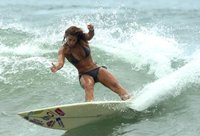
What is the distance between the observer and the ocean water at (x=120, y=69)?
10808 millimetres

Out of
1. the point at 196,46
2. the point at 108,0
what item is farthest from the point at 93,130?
the point at 108,0

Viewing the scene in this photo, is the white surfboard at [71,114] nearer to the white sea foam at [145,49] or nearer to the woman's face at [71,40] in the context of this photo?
the woman's face at [71,40]

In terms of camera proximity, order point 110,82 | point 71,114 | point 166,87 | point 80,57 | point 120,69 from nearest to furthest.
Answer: point 71,114 → point 80,57 → point 110,82 → point 166,87 → point 120,69

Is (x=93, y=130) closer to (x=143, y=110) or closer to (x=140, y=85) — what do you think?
(x=143, y=110)

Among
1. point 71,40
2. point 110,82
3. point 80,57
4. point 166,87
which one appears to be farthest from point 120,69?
point 71,40

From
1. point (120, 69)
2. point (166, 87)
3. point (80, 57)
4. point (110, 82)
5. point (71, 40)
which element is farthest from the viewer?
A: point (120, 69)

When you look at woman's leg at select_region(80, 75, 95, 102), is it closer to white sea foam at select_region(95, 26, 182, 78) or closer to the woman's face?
the woman's face

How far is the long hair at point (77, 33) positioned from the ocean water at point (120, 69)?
4.77 ft

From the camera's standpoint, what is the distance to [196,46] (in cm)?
1908

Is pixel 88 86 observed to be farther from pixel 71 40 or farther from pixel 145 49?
pixel 145 49

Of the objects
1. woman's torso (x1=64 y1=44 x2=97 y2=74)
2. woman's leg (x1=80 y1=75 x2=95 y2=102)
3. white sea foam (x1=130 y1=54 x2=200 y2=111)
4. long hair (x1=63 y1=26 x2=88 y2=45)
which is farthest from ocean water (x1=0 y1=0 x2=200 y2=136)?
long hair (x1=63 y1=26 x2=88 y2=45)

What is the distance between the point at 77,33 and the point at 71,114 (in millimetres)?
1459

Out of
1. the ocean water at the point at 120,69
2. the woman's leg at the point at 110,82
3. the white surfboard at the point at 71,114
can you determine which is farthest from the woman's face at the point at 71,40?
the ocean water at the point at 120,69

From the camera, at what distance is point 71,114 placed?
32.9 feet
